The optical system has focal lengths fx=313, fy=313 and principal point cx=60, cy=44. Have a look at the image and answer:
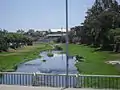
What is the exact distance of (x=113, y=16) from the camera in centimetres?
7488

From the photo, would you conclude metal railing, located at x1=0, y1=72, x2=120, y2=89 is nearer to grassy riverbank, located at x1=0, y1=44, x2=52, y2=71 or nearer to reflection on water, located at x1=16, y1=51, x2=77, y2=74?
reflection on water, located at x1=16, y1=51, x2=77, y2=74

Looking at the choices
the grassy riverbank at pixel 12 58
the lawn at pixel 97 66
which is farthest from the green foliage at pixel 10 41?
the lawn at pixel 97 66

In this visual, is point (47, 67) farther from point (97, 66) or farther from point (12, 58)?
point (12, 58)

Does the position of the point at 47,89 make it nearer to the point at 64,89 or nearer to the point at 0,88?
the point at 64,89

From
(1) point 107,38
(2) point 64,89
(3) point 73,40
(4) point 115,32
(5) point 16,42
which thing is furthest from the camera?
(3) point 73,40

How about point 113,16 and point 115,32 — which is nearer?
point 115,32

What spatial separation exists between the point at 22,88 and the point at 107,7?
258 feet

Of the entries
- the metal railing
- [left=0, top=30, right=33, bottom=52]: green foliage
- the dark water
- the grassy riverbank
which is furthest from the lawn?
[left=0, top=30, right=33, bottom=52]: green foliage

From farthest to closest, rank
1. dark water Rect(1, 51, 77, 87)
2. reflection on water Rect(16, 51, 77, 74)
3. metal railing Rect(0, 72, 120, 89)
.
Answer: reflection on water Rect(16, 51, 77, 74) < dark water Rect(1, 51, 77, 87) < metal railing Rect(0, 72, 120, 89)

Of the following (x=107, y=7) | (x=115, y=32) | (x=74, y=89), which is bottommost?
(x=74, y=89)

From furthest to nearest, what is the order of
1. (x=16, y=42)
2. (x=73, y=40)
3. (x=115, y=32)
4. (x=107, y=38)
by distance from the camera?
(x=73, y=40), (x=16, y=42), (x=107, y=38), (x=115, y=32)

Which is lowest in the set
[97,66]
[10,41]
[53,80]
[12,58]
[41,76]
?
[97,66]

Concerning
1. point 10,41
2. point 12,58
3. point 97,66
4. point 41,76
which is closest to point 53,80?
point 41,76

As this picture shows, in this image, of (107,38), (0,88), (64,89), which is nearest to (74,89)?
(64,89)
